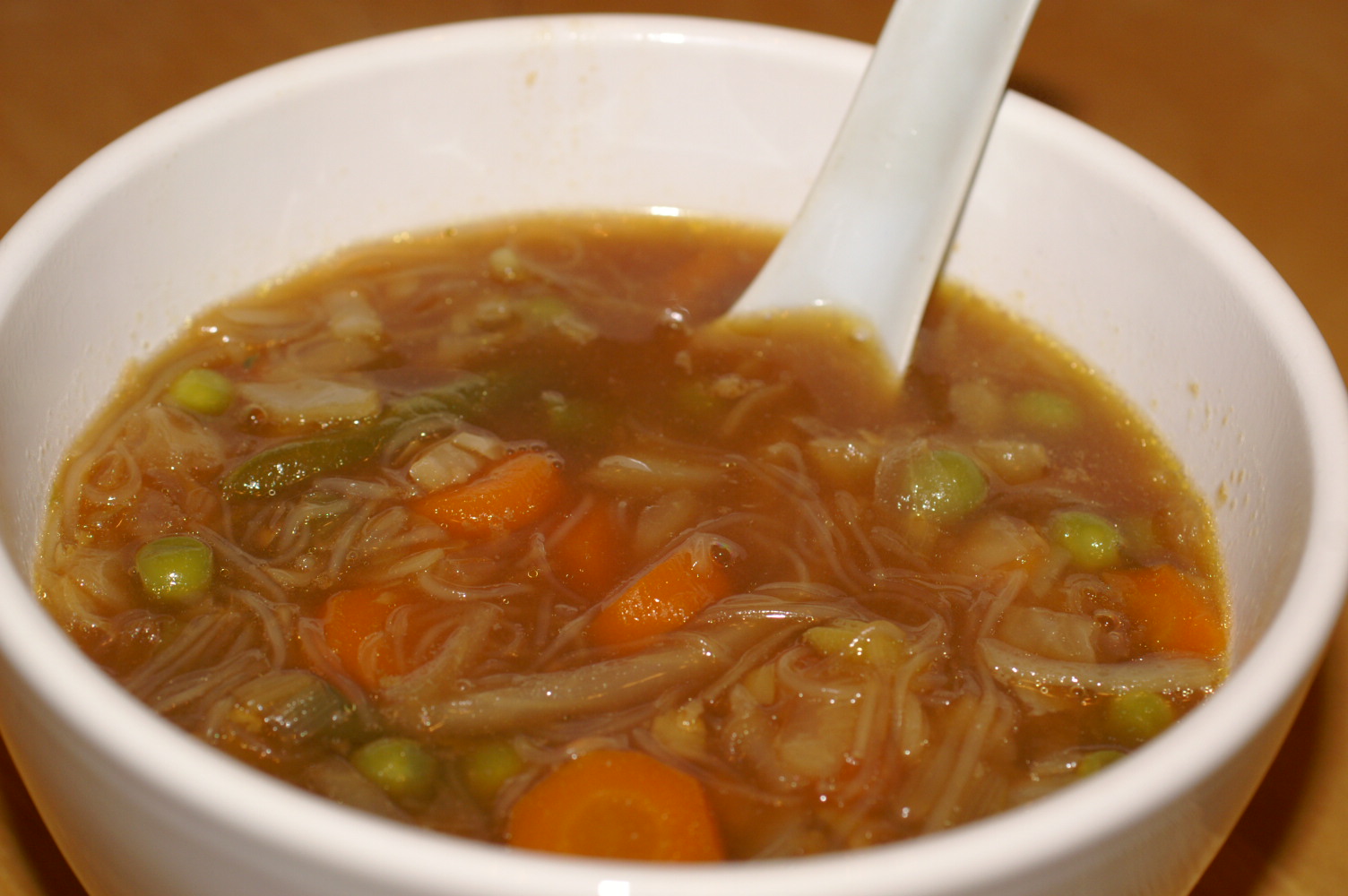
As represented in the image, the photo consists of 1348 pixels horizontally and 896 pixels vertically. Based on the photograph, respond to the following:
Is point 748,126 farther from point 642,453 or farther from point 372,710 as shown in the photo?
point 372,710

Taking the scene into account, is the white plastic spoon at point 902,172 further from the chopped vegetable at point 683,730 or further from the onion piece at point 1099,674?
the chopped vegetable at point 683,730

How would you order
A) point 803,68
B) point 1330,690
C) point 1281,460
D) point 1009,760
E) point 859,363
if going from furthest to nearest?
point 803,68 → point 859,363 → point 1330,690 → point 1281,460 → point 1009,760

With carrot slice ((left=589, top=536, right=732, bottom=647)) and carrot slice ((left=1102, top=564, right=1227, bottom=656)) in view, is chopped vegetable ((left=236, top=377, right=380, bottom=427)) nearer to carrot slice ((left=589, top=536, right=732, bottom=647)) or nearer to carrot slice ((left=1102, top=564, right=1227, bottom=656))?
carrot slice ((left=589, top=536, right=732, bottom=647))

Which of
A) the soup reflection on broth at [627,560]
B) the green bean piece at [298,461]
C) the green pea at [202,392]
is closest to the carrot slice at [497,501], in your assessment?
the soup reflection on broth at [627,560]

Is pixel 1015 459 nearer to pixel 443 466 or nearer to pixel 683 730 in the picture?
pixel 683 730

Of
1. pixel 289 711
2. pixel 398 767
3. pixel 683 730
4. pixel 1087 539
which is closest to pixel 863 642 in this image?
pixel 683 730

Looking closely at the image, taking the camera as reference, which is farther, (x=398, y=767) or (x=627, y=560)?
(x=627, y=560)

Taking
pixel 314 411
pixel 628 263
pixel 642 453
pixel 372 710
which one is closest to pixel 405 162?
pixel 628 263
